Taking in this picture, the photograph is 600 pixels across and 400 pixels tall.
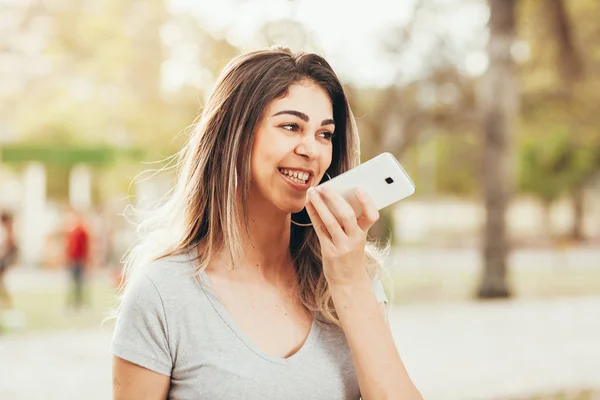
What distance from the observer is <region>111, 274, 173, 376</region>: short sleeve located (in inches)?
77.0

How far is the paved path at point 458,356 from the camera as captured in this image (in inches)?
335

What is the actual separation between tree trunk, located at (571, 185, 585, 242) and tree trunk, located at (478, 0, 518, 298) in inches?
1289

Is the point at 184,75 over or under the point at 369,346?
over

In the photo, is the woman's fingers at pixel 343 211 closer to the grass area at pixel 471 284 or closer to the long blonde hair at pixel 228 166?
the long blonde hair at pixel 228 166

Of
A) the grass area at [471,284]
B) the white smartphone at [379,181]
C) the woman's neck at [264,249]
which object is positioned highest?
the white smartphone at [379,181]

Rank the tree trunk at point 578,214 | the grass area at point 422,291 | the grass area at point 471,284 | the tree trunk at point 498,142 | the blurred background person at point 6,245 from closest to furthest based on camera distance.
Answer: the blurred background person at point 6,245
the grass area at point 422,291
the tree trunk at point 498,142
the grass area at point 471,284
the tree trunk at point 578,214

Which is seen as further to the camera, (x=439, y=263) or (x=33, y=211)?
(x=439, y=263)

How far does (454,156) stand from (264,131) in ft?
148

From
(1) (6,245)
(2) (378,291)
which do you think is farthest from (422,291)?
(2) (378,291)

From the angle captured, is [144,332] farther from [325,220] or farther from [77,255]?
[77,255]

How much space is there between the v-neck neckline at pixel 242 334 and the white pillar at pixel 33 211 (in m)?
26.1

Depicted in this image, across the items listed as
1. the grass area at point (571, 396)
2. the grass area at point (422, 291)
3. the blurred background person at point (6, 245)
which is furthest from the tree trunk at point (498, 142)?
the grass area at point (571, 396)

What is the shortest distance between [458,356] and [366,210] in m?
8.93

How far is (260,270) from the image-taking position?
2.26 metres
